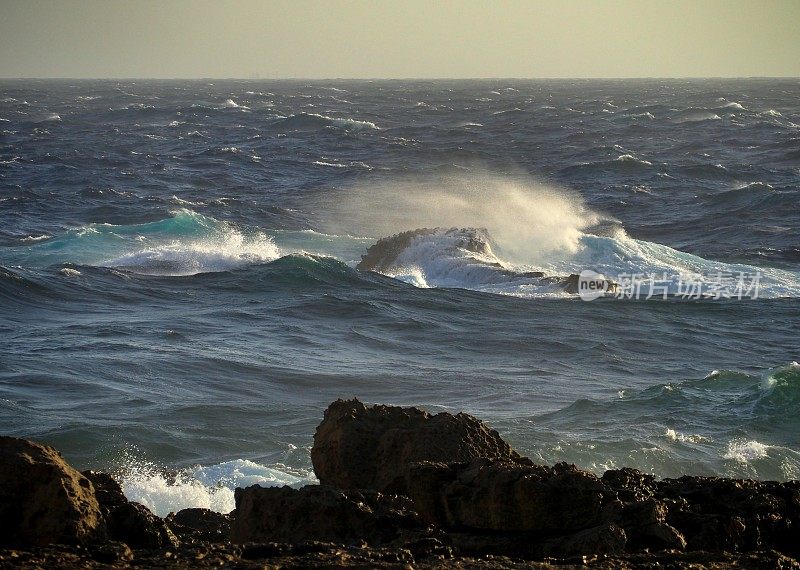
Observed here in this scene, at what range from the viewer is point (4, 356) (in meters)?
15.9

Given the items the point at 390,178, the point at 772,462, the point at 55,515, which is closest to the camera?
the point at 55,515

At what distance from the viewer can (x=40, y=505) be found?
18.6 ft

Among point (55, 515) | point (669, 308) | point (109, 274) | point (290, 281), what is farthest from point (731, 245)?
point (55, 515)

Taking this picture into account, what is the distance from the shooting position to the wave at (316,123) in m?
64.8

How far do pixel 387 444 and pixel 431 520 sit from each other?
3.02 feet

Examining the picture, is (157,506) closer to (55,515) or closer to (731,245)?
(55,515)

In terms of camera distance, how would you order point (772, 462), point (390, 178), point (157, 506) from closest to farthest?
point (157, 506)
point (772, 462)
point (390, 178)

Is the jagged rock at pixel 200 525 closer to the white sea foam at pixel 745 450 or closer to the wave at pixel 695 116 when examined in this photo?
the white sea foam at pixel 745 450

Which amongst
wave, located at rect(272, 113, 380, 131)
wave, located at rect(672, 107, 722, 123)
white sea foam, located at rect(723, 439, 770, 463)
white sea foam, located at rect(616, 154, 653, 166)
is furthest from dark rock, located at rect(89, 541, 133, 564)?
wave, located at rect(672, 107, 722, 123)

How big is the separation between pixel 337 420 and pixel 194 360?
354 inches

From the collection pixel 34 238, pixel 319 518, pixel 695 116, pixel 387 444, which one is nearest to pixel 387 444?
pixel 387 444

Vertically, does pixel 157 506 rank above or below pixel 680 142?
below

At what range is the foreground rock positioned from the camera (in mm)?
7035

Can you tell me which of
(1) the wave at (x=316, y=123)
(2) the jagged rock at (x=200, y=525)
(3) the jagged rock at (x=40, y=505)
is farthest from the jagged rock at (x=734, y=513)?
(1) the wave at (x=316, y=123)
